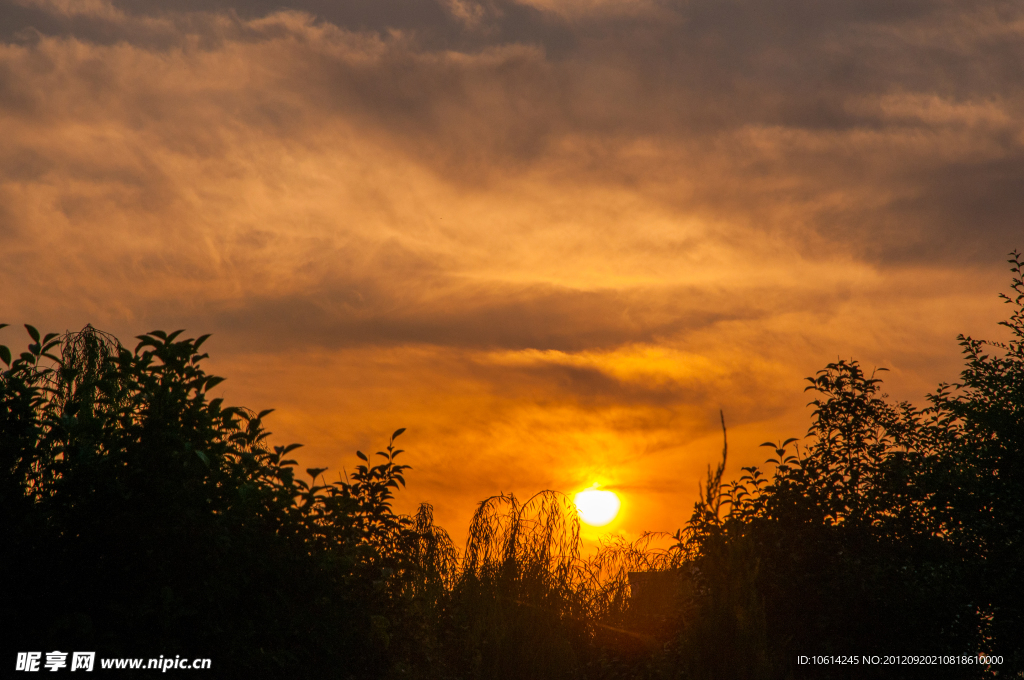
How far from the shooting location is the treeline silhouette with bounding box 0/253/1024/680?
257 inches

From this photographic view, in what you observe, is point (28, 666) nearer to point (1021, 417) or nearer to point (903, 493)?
point (903, 493)

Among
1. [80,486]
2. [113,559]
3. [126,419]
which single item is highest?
[126,419]

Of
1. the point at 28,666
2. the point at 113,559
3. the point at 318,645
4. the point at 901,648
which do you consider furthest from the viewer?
the point at 901,648

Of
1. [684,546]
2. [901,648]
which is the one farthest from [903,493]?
[684,546]

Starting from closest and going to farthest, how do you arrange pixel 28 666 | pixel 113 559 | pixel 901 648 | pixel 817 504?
pixel 28 666, pixel 113 559, pixel 901 648, pixel 817 504

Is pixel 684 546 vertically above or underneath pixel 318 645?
above

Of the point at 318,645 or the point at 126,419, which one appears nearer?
the point at 126,419

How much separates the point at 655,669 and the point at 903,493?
5343 mm

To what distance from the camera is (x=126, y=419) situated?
6941 mm

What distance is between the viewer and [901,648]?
1160cm

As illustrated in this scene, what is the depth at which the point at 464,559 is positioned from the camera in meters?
12.9

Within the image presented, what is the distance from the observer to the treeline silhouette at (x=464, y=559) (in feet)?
21.4

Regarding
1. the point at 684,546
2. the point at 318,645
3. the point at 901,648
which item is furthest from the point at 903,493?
the point at 318,645

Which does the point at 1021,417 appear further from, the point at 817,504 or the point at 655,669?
the point at 655,669
